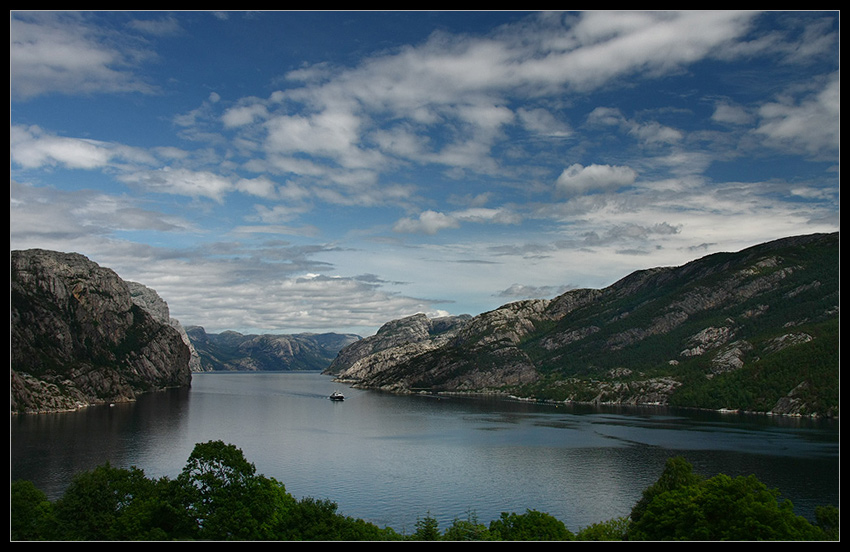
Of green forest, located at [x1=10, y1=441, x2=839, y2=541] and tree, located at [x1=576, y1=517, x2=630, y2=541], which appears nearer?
green forest, located at [x1=10, y1=441, x2=839, y2=541]

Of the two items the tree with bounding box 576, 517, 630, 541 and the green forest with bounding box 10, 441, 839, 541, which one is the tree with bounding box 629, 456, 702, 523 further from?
the green forest with bounding box 10, 441, 839, 541

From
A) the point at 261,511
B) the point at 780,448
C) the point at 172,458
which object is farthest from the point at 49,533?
the point at 780,448

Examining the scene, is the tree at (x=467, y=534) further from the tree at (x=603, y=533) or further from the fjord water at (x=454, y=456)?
the fjord water at (x=454, y=456)

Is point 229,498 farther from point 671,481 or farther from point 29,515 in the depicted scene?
point 671,481

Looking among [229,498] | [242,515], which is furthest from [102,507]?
[242,515]

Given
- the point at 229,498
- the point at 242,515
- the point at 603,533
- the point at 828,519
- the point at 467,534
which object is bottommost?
the point at 828,519


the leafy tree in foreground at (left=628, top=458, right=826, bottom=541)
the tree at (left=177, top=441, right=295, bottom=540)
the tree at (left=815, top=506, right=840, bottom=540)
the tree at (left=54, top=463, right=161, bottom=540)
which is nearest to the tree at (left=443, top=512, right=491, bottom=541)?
the leafy tree in foreground at (left=628, top=458, right=826, bottom=541)
